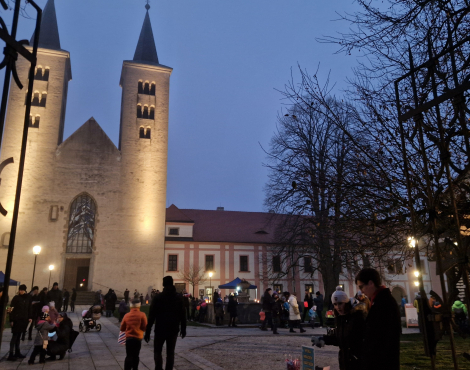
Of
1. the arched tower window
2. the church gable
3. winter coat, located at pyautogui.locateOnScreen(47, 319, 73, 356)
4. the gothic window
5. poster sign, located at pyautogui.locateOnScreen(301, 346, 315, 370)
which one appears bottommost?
winter coat, located at pyautogui.locateOnScreen(47, 319, 73, 356)

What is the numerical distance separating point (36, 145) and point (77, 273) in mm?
12981

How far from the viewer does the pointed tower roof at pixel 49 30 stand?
42.9 m

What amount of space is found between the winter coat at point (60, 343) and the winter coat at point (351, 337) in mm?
7758

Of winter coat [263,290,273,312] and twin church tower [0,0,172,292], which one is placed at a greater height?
twin church tower [0,0,172,292]

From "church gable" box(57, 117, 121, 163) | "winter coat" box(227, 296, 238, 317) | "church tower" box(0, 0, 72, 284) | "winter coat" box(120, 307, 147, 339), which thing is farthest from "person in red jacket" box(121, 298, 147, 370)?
"church gable" box(57, 117, 121, 163)

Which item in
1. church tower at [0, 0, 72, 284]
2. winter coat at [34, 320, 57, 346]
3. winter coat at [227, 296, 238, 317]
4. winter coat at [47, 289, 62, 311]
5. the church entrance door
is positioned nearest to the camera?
winter coat at [34, 320, 57, 346]

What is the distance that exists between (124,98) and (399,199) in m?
39.3

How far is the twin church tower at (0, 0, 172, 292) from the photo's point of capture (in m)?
36.0

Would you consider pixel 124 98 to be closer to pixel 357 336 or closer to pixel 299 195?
pixel 299 195

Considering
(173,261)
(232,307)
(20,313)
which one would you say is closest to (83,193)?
(173,261)

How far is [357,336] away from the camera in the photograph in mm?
4148

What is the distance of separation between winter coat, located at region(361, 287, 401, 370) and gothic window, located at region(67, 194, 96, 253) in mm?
37718

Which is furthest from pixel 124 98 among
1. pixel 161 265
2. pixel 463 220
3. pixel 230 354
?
pixel 463 220

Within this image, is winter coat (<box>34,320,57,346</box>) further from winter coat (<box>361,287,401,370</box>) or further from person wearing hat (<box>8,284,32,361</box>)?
winter coat (<box>361,287,401,370</box>)
